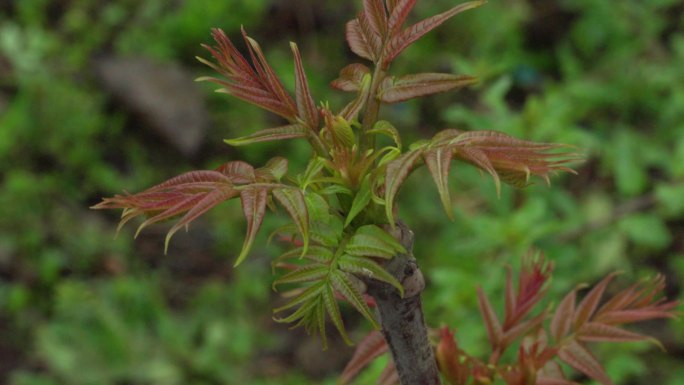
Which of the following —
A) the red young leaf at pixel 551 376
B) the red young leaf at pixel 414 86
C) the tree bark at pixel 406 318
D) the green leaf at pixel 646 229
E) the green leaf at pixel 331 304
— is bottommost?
Answer: the green leaf at pixel 646 229

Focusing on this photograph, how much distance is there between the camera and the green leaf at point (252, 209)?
2.52 feet

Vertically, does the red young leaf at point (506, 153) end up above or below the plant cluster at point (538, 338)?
above

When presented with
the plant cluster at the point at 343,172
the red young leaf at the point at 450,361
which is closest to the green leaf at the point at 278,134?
the plant cluster at the point at 343,172

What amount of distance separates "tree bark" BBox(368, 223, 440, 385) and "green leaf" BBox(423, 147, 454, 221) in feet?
0.34

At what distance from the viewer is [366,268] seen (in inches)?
32.2

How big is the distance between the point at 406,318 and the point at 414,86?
257 millimetres

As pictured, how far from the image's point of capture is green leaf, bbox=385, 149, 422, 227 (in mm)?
780

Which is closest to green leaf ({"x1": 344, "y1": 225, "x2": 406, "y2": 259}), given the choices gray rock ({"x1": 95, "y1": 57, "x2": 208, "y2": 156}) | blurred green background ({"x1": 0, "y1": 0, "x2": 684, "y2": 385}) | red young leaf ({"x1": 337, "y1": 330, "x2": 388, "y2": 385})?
red young leaf ({"x1": 337, "y1": 330, "x2": 388, "y2": 385})

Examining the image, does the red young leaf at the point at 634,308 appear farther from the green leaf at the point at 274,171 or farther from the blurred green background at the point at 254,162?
the blurred green background at the point at 254,162

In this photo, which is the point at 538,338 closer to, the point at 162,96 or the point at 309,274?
the point at 309,274

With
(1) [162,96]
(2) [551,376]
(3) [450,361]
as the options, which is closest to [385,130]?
(3) [450,361]

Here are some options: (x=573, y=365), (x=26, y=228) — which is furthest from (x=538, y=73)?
(x=573, y=365)

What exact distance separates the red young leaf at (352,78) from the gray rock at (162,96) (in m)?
3.15

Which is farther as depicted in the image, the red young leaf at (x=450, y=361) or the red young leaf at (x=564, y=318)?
the red young leaf at (x=564, y=318)
